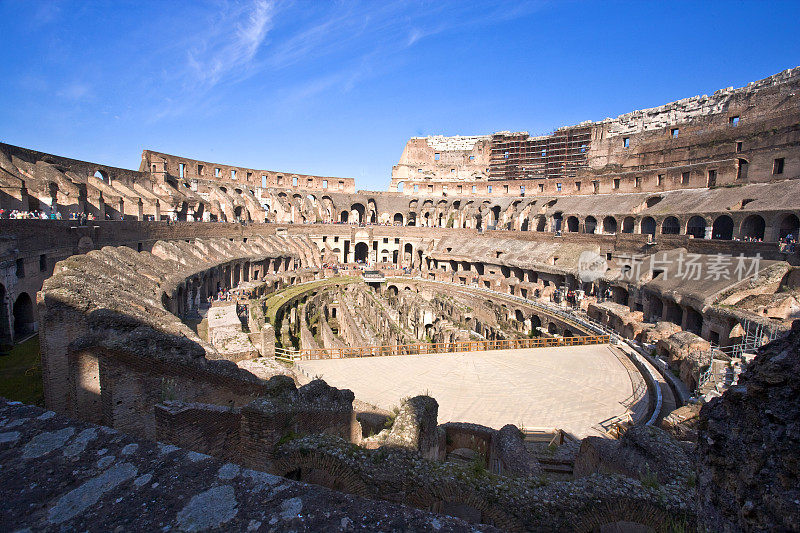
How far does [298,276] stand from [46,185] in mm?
16165

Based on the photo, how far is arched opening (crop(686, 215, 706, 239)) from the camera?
26.0 metres

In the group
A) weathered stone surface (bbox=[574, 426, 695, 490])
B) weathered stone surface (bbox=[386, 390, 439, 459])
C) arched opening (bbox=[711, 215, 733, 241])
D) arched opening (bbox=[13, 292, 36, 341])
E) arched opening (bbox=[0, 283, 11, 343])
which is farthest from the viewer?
arched opening (bbox=[711, 215, 733, 241])

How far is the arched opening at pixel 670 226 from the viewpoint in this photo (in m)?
27.7

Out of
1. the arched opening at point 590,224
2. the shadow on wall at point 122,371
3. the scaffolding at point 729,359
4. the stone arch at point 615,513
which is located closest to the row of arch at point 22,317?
the shadow on wall at point 122,371

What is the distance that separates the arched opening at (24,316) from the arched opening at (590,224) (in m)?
36.5

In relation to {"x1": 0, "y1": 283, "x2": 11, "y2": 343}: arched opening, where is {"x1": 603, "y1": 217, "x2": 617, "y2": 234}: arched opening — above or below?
above

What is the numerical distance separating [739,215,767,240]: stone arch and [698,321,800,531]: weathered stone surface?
2634cm

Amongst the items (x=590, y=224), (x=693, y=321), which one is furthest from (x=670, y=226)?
(x=693, y=321)

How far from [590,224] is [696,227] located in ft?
30.1

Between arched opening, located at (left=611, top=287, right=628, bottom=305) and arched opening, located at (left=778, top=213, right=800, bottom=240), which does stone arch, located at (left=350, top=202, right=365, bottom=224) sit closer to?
arched opening, located at (left=611, top=287, right=628, bottom=305)

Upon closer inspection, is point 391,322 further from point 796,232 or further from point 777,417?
point 796,232

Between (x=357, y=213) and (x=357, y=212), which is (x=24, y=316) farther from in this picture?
(x=357, y=212)

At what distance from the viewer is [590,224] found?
35.0 metres

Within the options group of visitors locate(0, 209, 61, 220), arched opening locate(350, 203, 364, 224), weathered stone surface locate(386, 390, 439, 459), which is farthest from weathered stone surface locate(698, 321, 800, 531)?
arched opening locate(350, 203, 364, 224)
